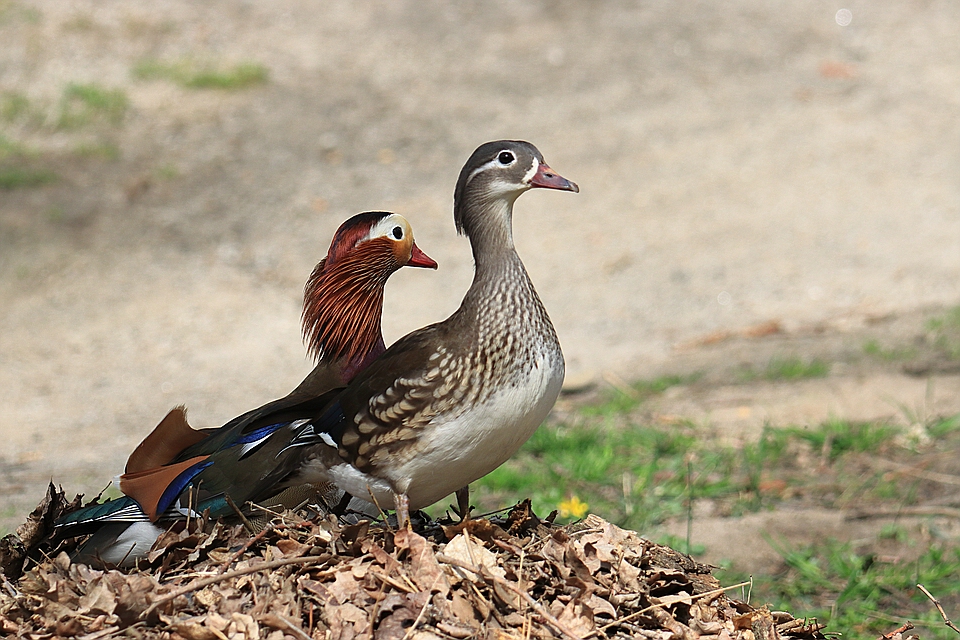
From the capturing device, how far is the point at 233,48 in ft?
28.8

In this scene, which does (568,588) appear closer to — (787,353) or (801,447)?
(801,447)

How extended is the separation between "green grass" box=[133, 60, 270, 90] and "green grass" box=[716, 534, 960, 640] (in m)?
5.78

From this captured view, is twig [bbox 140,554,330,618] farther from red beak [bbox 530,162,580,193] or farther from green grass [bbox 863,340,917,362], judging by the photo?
green grass [bbox 863,340,917,362]

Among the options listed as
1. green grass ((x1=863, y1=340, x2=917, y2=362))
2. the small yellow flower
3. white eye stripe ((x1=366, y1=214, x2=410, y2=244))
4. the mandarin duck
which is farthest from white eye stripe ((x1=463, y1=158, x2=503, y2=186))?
green grass ((x1=863, y1=340, x2=917, y2=362))

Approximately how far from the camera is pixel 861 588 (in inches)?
140

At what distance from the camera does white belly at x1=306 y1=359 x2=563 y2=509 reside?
2.51 meters

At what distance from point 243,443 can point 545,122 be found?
227 inches

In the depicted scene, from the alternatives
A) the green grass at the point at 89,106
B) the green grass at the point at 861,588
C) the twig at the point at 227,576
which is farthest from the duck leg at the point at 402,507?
the green grass at the point at 89,106

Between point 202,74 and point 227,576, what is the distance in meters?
6.70

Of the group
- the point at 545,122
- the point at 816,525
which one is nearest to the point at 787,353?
the point at 816,525

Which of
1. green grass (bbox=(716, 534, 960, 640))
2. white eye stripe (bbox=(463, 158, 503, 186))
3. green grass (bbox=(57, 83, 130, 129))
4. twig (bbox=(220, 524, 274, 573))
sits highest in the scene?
green grass (bbox=(57, 83, 130, 129))

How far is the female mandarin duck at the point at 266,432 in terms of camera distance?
2.67 meters

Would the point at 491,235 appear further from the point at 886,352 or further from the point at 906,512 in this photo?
the point at 886,352

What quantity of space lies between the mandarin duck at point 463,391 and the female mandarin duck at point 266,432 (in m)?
0.09
